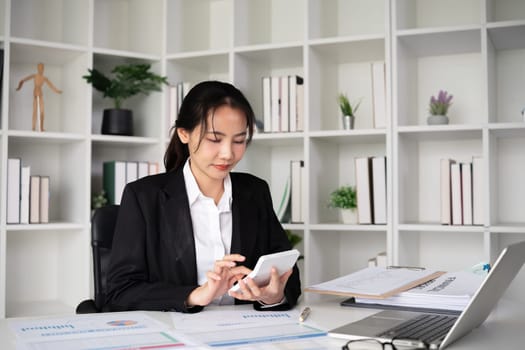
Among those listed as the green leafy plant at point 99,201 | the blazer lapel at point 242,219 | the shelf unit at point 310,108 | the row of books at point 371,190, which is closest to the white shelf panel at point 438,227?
the shelf unit at point 310,108

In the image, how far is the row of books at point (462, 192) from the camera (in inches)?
109

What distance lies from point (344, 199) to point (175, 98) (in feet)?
3.38

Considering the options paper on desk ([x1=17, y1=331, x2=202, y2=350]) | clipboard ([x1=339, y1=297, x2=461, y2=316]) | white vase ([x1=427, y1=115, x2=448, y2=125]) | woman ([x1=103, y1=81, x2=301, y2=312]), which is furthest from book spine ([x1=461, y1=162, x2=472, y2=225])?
paper on desk ([x1=17, y1=331, x2=202, y2=350])

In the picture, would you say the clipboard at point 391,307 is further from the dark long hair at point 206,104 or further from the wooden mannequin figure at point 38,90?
the wooden mannequin figure at point 38,90

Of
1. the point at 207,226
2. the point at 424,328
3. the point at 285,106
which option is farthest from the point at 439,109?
the point at 424,328

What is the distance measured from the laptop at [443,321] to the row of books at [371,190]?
150 centimetres

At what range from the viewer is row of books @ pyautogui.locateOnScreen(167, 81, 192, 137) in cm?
326

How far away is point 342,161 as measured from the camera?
10.8 feet

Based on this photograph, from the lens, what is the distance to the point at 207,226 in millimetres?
1998

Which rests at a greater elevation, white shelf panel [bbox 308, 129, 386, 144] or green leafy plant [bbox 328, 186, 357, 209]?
white shelf panel [bbox 308, 129, 386, 144]

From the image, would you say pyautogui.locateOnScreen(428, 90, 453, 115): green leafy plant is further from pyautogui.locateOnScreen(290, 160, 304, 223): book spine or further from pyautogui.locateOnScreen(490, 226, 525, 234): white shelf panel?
pyautogui.locateOnScreen(290, 160, 304, 223): book spine

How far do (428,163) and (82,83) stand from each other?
1773 mm

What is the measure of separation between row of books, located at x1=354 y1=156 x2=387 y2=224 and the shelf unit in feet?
0.25

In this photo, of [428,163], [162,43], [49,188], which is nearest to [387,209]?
[428,163]
